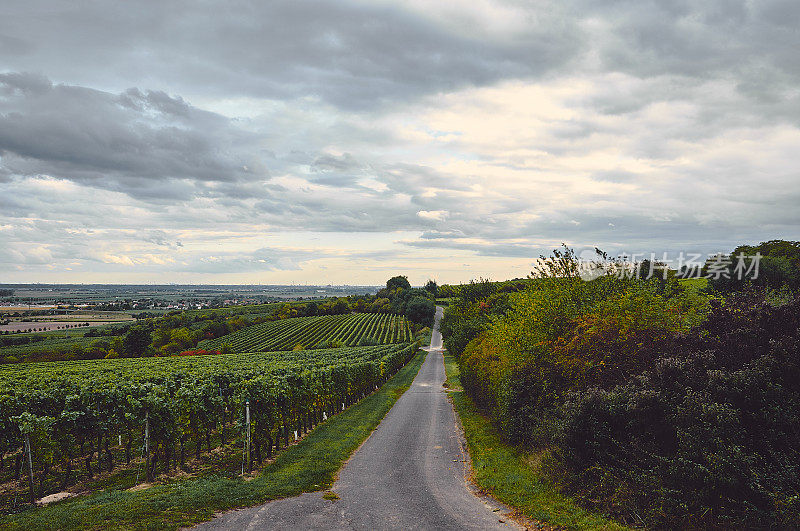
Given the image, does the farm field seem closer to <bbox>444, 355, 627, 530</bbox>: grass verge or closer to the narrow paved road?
the narrow paved road

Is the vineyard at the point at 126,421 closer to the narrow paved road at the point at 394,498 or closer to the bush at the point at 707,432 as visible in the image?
the narrow paved road at the point at 394,498

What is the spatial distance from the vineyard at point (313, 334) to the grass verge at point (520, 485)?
76.2m

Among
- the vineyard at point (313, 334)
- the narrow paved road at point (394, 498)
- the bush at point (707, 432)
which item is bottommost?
the vineyard at point (313, 334)

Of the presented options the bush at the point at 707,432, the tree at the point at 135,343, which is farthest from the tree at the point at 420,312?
the bush at the point at 707,432

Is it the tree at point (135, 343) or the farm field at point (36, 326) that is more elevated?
the tree at point (135, 343)

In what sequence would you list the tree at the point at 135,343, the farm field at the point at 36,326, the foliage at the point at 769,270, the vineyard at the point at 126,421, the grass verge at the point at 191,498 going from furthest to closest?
the farm field at the point at 36,326, the tree at the point at 135,343, the foliage at the point at 769,270, the vineyard at the point at 126,421, the grass verge at the point at 191,498

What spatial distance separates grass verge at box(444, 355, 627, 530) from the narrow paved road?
55 centimetres

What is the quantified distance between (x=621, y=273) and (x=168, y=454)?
18.7 metres

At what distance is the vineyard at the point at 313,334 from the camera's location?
332ft

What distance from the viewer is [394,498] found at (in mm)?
11867

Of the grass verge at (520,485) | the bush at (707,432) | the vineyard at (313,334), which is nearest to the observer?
→ the bush at (707,432)

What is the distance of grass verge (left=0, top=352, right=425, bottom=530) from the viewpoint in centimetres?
921

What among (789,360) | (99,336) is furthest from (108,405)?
(99,336)

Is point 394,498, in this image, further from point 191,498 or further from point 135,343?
point 135,343
